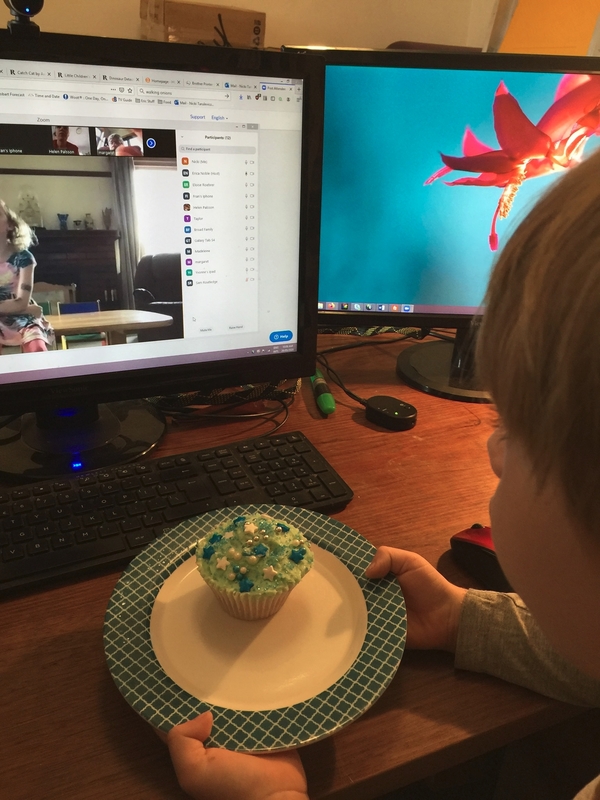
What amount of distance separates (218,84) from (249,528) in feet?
1.52

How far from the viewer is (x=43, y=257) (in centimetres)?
61

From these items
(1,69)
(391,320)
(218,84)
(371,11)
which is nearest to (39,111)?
(1,69)

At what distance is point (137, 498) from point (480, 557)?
0.35 metres

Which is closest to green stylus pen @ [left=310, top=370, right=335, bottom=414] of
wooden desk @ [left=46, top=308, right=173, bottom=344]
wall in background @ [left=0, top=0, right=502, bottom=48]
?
wooden desk @ [left=46, top=308, right=173, bottom=344]

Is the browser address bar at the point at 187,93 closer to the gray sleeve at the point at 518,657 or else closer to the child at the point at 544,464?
the child at the point at 544,464

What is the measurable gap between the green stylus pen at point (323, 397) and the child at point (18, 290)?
377 mm

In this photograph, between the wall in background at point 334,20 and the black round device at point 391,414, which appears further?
the wall in background at point 334,20

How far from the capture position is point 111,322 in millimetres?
657

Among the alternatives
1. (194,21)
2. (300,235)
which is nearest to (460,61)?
(300,235)

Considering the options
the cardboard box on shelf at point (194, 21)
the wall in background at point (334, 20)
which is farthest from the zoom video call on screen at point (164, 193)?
the wall in background at point (334, 20)

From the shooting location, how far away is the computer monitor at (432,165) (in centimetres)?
78

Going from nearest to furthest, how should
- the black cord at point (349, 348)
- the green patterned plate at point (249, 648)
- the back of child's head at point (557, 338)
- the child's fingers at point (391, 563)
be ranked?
the back of child's head at point (557, 338)
the green patterned plate at point (249, 648)
the child's fingers at point (391, 563)
the black cord at point (349, 348)

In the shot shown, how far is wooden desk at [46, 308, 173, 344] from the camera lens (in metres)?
0.64

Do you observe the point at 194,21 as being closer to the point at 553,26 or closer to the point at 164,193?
the point at 553,26
